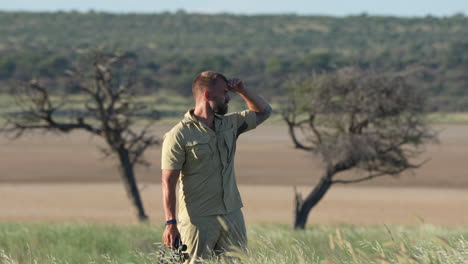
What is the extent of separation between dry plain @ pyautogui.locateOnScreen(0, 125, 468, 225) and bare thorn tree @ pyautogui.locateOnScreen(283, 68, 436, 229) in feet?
2.38

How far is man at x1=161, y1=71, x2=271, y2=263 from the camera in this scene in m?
6.74

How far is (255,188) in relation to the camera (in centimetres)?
3369

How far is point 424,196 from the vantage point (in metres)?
31.4

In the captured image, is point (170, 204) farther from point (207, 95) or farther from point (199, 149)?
point (207, 95)

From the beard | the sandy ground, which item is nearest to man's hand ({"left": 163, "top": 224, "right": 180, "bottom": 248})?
the beard

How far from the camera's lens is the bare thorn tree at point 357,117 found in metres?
18.1

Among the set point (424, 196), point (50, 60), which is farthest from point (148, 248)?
point (50, 60)

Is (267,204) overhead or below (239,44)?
overhead

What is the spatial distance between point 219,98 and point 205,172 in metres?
0.53

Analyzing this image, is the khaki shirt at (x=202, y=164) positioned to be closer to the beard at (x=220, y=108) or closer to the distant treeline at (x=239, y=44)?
the beard at (x=220, y=108)

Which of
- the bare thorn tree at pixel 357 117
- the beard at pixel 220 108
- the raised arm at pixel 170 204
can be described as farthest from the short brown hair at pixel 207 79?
the bare thorn tree at pixel 357 117

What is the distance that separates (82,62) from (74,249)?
10742mm

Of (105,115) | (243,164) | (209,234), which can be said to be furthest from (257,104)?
(243,164)

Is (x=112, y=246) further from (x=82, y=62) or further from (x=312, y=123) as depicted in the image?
(x=82, y=62)
